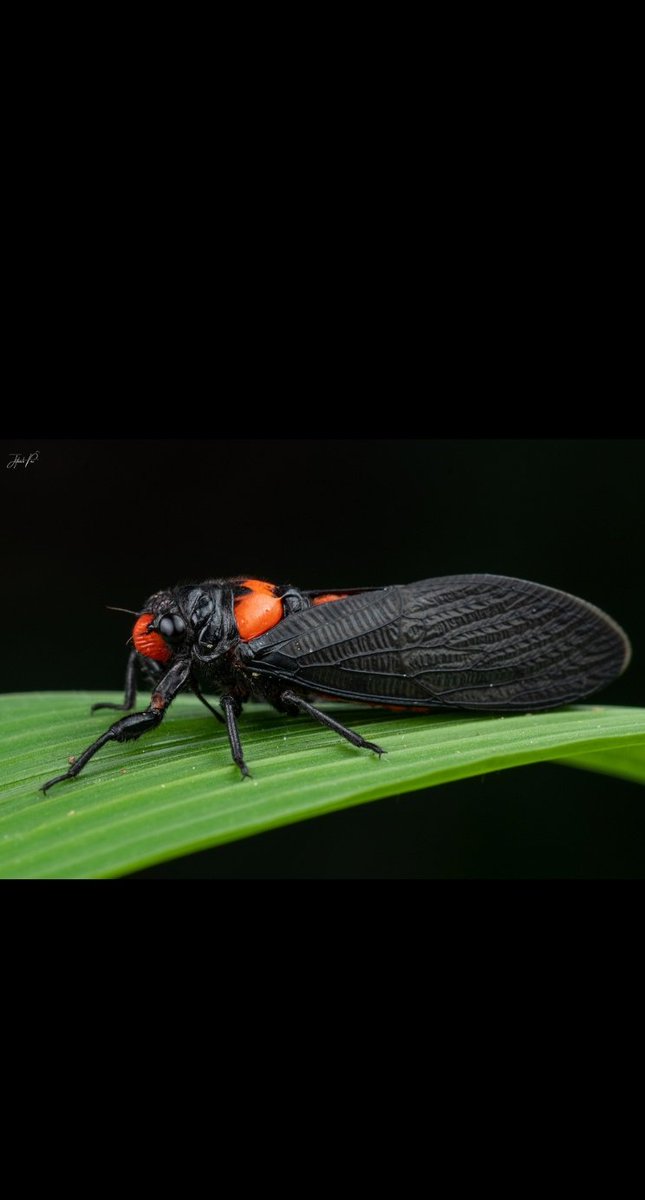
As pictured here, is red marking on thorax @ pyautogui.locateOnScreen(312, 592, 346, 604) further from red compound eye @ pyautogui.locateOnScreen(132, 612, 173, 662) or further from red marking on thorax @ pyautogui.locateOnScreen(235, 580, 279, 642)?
red compound eye @ pyautogui.locateOnScreen(132, 612, 173, 662)

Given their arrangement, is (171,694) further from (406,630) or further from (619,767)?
(619,767)

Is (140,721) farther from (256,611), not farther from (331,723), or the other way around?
(256,611)

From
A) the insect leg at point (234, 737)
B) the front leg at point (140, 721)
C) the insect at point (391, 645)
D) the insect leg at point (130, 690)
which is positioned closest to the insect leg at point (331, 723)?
the insect at point (391, 645)

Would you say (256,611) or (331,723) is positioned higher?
(256,611)

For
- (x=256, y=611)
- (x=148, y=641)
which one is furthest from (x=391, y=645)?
(x=148, y=641)

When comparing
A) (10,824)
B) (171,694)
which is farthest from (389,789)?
(171,694)

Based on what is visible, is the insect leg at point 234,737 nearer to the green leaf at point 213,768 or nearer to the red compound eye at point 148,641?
the green leaf at point 213,768
